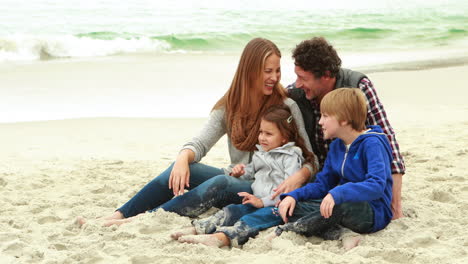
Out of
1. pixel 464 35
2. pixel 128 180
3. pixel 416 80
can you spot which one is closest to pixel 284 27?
pixel 464 35

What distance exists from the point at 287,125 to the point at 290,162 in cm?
22

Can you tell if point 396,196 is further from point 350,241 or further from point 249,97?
point 249,97

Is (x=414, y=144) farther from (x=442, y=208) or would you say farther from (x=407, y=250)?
(x=407, y=250)

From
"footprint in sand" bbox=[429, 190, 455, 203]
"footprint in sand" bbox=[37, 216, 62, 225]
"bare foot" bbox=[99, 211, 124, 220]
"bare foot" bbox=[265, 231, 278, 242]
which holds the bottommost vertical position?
"footprint in sand" bbox=[429, 190, 455, 203]

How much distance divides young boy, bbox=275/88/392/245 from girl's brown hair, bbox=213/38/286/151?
0.56 metres

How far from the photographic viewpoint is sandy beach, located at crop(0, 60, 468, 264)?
3133mm

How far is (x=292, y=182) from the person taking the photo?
11.6 feet

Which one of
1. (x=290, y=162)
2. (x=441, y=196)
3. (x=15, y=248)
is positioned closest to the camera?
(x=15, y=248)

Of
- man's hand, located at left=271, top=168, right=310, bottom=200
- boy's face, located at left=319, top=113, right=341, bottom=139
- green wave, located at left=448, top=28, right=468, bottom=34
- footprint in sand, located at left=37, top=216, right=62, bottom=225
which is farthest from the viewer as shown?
green wave, located at left=448, top=28, right=468, bottom=34

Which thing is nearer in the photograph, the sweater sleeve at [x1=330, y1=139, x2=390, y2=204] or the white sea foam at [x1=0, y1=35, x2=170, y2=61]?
the sweater sleeve at [x1=330, y1=139, x2=390, y2=204]

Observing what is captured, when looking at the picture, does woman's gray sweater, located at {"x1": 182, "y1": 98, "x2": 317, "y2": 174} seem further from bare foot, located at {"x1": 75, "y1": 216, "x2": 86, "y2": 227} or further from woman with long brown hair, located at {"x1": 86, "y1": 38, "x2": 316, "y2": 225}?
bare foot, located at {"x1": 75, "y1": 216, "x2": 86, "y2": 227}

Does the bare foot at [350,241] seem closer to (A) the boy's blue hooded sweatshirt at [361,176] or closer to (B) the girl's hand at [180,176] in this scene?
(A) the boy's blue hooded sweatshirt at [361,176]

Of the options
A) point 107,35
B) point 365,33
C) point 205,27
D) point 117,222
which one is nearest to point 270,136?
point 117,222

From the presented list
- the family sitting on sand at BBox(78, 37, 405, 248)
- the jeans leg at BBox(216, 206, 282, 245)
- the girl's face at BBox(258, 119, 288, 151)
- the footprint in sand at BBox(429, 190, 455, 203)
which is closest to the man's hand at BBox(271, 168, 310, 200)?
the family sitting on sand at BBox(78, 37, 405, 248)
